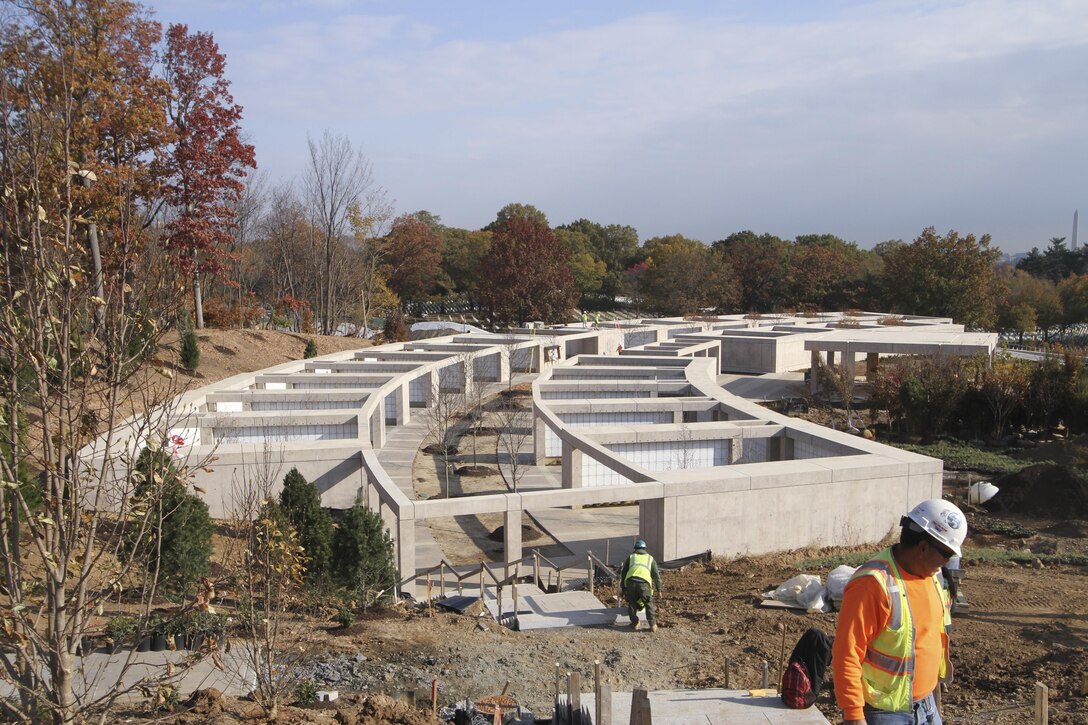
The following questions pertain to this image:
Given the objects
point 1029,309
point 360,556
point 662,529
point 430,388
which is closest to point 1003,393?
point 662,529

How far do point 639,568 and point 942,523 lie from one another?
→ 5.86 meters

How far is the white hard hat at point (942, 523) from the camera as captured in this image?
4250 millimetres

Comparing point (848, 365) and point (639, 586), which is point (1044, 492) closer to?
point (639, 586)

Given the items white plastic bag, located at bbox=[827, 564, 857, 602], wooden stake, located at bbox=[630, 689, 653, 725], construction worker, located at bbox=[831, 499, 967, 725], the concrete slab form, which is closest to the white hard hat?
construction worker, located at bbox=[831, 499, 967, 725]

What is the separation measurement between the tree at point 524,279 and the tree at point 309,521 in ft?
122

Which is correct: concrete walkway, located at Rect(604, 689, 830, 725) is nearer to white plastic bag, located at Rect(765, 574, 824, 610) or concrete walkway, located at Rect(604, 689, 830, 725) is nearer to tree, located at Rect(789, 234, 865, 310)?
white plastic bag, located at Rect(765, 574, 824, 610)

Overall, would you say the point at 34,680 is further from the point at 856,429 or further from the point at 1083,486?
the point at 856,429

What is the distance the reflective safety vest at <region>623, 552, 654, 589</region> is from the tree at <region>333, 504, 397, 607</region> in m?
3.62

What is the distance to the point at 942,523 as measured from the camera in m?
4.26

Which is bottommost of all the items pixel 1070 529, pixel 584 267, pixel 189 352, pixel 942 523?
pixel 1070 529

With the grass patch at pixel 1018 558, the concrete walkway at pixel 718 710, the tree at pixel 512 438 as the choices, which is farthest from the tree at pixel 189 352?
the concrete walkway at pixel 718 710

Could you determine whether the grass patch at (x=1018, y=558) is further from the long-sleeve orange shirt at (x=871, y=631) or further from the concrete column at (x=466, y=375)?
the concrete column at (x=466, y=375)

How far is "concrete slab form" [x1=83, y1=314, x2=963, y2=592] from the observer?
13.3 meters

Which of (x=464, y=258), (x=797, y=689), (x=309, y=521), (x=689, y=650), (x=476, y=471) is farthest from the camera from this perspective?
(x=464, y=258)
